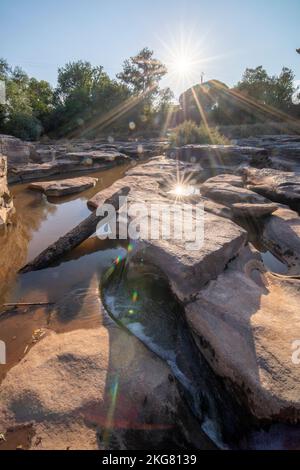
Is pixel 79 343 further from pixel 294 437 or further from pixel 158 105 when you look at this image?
pixel 158 105

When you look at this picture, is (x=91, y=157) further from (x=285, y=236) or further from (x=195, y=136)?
(x=285, y=236)

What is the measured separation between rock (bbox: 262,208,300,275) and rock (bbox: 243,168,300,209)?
1.97 ft

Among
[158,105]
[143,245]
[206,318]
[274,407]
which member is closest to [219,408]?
[274,407]

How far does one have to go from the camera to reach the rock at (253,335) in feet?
3.97

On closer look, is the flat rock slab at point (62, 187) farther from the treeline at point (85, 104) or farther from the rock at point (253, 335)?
the treeline at point (85, 104)

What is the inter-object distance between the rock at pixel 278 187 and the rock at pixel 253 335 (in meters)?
2.63

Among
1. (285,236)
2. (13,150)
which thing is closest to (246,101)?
(13,150)

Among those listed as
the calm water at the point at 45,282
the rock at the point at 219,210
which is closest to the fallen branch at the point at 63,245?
the calm water at the point at 45,282

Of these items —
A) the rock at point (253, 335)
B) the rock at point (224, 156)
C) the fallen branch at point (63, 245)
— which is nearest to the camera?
the rock at point (253, 335)

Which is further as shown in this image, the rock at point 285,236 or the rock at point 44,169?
the rock at point 44,169

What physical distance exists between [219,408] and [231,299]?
2.18ft

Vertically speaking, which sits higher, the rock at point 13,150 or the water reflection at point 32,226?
the rock at point 13,150

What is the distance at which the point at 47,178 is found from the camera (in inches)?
331

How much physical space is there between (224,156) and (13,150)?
25.0 feet
